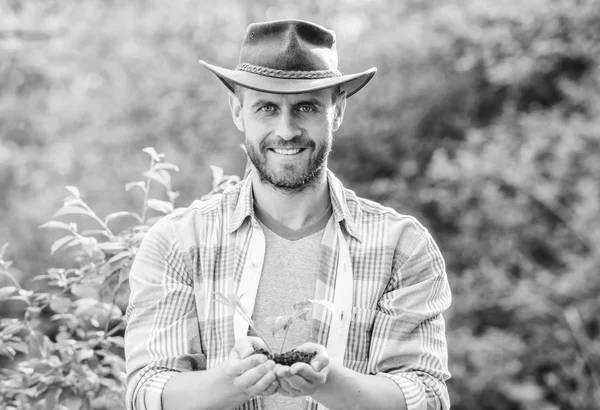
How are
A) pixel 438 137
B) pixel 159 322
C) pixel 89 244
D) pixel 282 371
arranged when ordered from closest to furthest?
pixel 282 371, pixel 159 322, pixel 89 244, pixel 438 137

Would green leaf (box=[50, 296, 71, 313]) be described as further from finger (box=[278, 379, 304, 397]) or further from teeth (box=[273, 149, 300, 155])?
finger (box=[278, 379, 304, 397])

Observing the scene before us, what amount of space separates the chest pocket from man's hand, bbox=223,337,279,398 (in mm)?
393

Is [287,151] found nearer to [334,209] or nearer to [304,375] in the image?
[334,209]

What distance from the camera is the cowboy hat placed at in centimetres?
229

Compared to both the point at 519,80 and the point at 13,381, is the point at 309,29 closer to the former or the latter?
the point at 13,381

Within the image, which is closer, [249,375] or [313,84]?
[249,375]

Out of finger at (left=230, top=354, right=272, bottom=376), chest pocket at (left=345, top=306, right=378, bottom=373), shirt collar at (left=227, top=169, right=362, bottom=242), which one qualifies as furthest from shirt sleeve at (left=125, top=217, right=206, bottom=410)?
chest pocket at (left=345, top=306, right=378, bottom=373)

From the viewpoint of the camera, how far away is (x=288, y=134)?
2.28 meters

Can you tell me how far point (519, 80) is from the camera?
7.32 m

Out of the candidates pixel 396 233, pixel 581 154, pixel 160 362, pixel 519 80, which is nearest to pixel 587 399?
pixel 581 154

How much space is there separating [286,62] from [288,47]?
0.16ft

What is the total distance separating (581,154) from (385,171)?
1.79 meters

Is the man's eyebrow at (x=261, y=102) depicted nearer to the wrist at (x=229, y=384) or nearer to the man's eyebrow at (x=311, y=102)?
the man's eyebrow at (x=311, y=102)

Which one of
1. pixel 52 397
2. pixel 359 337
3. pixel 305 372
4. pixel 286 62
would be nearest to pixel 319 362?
pixel 305 372
